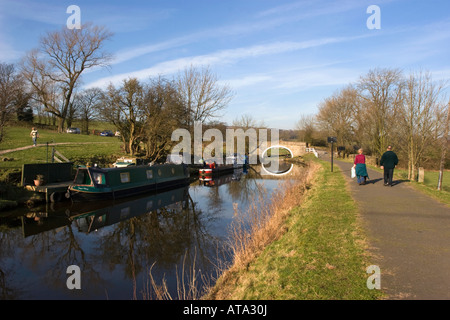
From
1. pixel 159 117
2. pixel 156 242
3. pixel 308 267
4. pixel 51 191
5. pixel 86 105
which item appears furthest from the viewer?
pixel 86 105

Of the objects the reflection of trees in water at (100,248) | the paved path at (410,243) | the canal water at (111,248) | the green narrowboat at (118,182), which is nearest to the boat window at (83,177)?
the green narrowboat at (118,182)

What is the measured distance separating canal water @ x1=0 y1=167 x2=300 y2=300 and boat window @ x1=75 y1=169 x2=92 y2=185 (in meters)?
1.50

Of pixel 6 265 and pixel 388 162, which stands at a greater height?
pixel 388 162

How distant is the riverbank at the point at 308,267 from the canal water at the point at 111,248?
1018 mm

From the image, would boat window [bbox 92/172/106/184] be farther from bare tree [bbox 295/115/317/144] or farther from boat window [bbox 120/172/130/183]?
bare tree [bbox 295/115/317/144]

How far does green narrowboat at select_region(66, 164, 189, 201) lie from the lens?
557 inches

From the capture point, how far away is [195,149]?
3089cm

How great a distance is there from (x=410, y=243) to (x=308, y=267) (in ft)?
6.60

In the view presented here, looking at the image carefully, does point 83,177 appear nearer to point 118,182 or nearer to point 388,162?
point 118,182

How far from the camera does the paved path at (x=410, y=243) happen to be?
12.4 ft

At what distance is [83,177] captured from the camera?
49.9 feet

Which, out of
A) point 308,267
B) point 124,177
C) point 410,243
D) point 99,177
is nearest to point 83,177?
point 99,177
